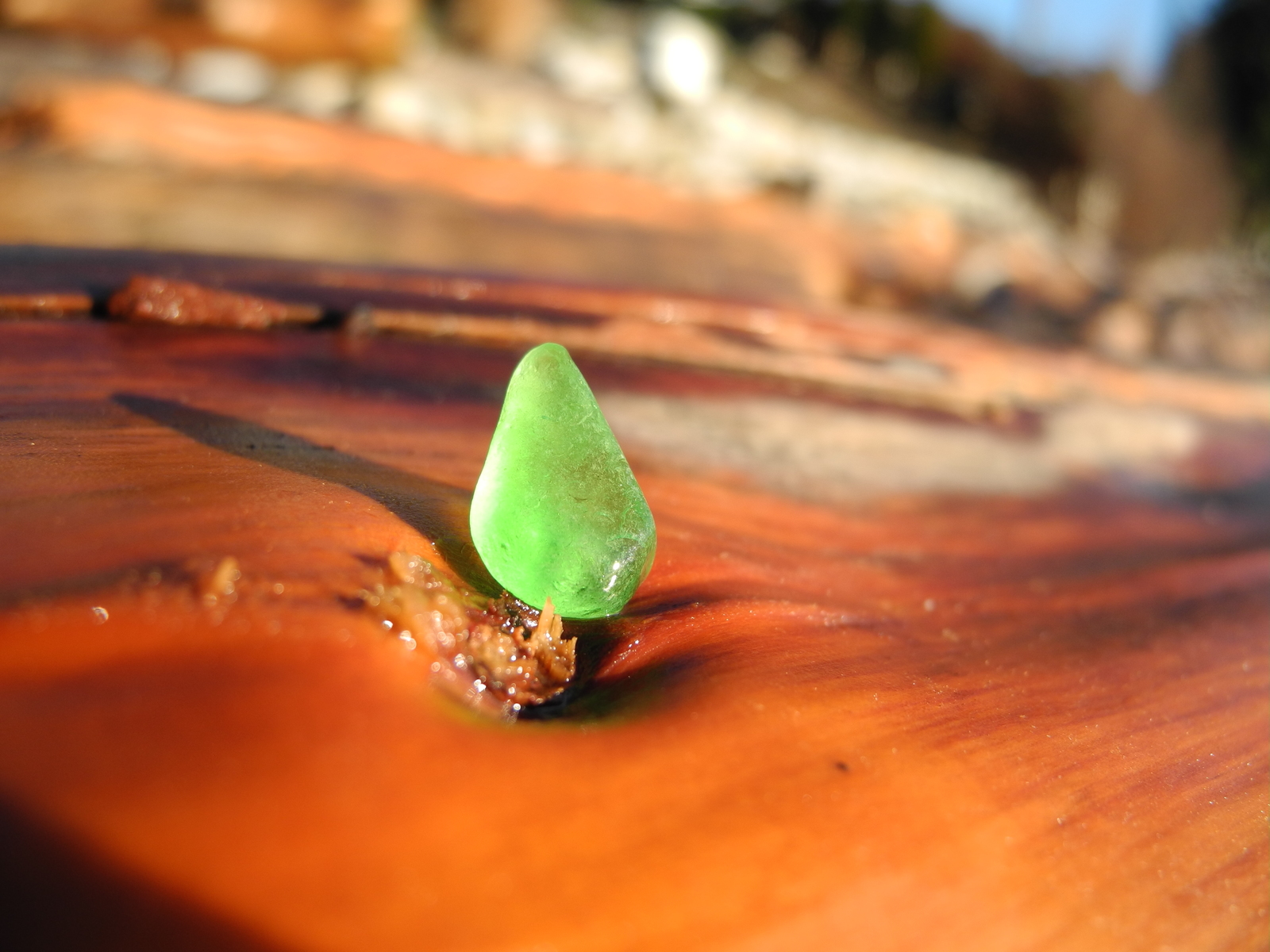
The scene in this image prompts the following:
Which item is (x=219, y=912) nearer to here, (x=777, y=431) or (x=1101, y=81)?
(x=777, y=431)

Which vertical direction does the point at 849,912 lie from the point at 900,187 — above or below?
below

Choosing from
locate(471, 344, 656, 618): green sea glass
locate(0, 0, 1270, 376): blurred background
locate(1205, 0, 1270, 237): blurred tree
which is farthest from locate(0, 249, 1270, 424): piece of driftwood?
locate(1205, 0, 1270, 237): blurred tree

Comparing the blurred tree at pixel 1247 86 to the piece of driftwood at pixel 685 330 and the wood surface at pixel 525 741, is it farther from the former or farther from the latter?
the wood surface at pixel 525 741

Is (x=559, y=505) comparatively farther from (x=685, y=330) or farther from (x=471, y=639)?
(x=685, y=330)

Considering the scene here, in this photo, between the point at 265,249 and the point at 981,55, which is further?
the point at 981,55

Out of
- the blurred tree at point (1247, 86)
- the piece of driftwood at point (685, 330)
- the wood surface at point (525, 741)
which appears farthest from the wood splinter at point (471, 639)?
the blurred tree at point (1247, 86)

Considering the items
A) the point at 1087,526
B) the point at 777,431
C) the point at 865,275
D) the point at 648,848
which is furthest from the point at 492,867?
the point at 865,275
